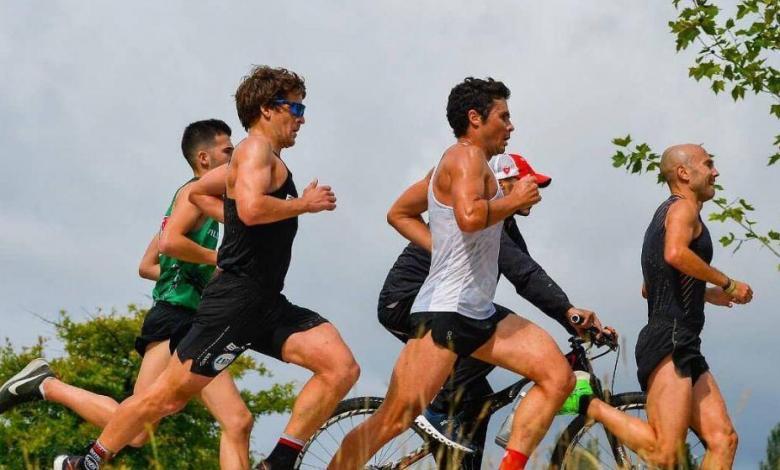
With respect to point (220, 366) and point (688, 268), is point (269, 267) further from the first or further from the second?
point (688, 268)

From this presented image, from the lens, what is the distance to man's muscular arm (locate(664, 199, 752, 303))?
7.35 meters

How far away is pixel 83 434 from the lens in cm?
1978

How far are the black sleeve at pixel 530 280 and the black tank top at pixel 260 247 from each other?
1.80 m

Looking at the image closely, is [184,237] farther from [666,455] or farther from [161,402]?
[666,455]

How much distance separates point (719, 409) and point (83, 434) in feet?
45.8

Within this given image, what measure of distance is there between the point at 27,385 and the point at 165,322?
1858 millimetres

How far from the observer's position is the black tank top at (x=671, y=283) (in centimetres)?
757

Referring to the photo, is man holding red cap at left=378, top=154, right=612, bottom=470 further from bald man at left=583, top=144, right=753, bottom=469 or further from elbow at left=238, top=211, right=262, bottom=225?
elbow at left=238, top=211, right=262, bottom=225

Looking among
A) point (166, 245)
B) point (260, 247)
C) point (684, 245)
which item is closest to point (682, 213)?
point (684, 245)

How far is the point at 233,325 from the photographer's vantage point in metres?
6.74

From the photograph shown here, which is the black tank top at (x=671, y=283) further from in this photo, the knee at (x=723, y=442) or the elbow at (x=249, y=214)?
the elbow at (x=249, y=214)

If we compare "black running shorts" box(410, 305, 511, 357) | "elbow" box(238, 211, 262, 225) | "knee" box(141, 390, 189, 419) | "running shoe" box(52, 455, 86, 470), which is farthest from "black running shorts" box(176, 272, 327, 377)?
"running shoe" box(52, 455, 86, 470)

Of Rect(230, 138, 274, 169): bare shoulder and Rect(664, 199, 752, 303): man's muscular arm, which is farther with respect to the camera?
Rect(664, 199, 752, 303): man's muscular arm

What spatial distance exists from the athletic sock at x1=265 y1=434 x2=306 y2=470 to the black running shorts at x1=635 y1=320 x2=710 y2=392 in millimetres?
2157
